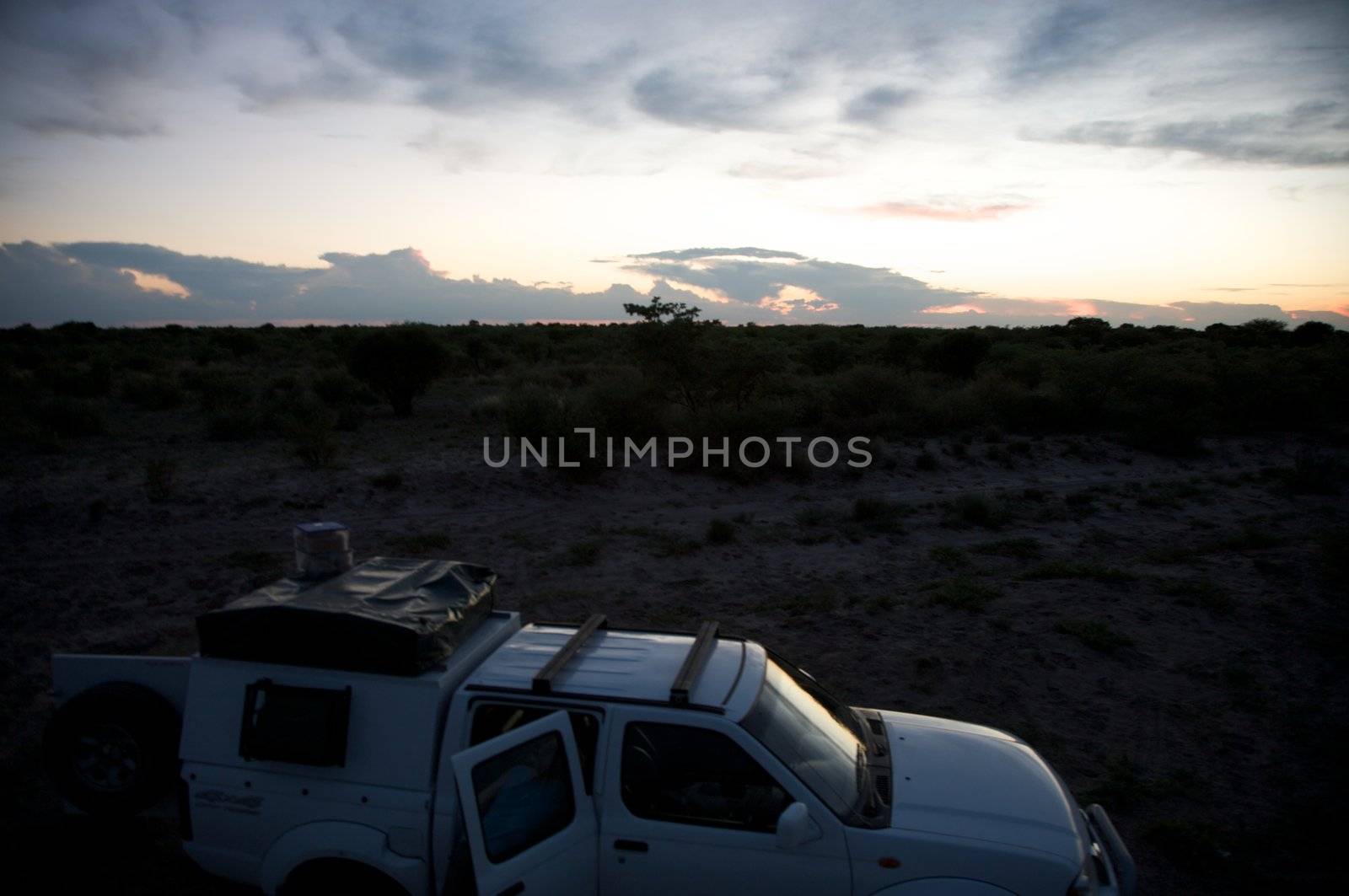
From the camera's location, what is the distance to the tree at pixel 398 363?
2102cm

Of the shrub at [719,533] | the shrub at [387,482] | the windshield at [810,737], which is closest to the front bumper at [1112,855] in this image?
the windshield at [810,737]

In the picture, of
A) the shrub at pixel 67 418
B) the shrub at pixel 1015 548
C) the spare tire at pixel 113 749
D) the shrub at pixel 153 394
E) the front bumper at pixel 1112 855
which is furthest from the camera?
the shrub at pixel 153 394

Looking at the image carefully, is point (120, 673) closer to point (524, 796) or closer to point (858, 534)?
point (524, 796)

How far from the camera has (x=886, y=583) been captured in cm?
987

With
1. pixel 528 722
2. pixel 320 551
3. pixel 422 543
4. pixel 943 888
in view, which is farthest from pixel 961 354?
pixel 528 722

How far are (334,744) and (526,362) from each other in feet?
108

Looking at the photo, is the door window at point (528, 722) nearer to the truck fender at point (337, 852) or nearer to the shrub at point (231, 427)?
the truck fender at point (337, 852)

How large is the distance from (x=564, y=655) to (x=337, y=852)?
3.97 ft

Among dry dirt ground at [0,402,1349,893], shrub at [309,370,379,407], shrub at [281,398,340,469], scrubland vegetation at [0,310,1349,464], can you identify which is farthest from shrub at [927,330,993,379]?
shrub at [281,398,340,469]

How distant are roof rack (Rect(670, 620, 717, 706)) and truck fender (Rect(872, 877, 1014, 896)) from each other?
1045 mm

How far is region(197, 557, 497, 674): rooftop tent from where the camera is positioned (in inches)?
133

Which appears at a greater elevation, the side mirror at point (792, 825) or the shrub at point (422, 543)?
the side mirror at point (792, 825)

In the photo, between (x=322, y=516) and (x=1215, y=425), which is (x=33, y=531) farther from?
(x=1215, y=425)

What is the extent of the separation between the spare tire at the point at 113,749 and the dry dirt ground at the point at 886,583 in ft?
2.42
